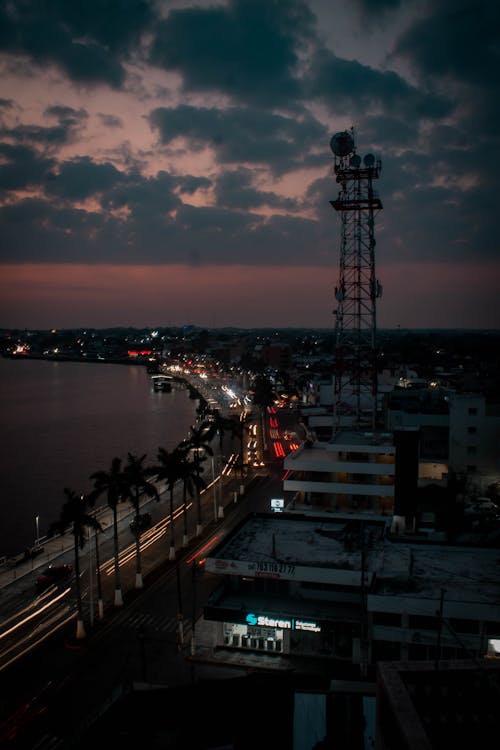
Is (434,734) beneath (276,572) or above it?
above

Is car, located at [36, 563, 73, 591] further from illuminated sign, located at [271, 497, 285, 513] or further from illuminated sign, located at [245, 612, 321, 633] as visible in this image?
illuminated sign, located at [271, 497, 285, 513]

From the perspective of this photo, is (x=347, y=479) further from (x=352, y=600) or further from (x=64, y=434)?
(x=64, y=434)

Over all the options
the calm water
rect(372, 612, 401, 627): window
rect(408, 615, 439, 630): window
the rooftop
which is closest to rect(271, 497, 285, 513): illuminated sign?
the rooftop

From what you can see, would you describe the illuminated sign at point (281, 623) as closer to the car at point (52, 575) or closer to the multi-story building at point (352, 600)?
the multi-story building at point (352, 600)

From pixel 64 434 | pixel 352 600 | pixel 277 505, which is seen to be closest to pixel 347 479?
pixel 277 505

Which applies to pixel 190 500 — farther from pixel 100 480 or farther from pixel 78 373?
pixel 78 373

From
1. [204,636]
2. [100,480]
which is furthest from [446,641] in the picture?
[100,480]

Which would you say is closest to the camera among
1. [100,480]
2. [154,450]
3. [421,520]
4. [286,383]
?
[100,480]
